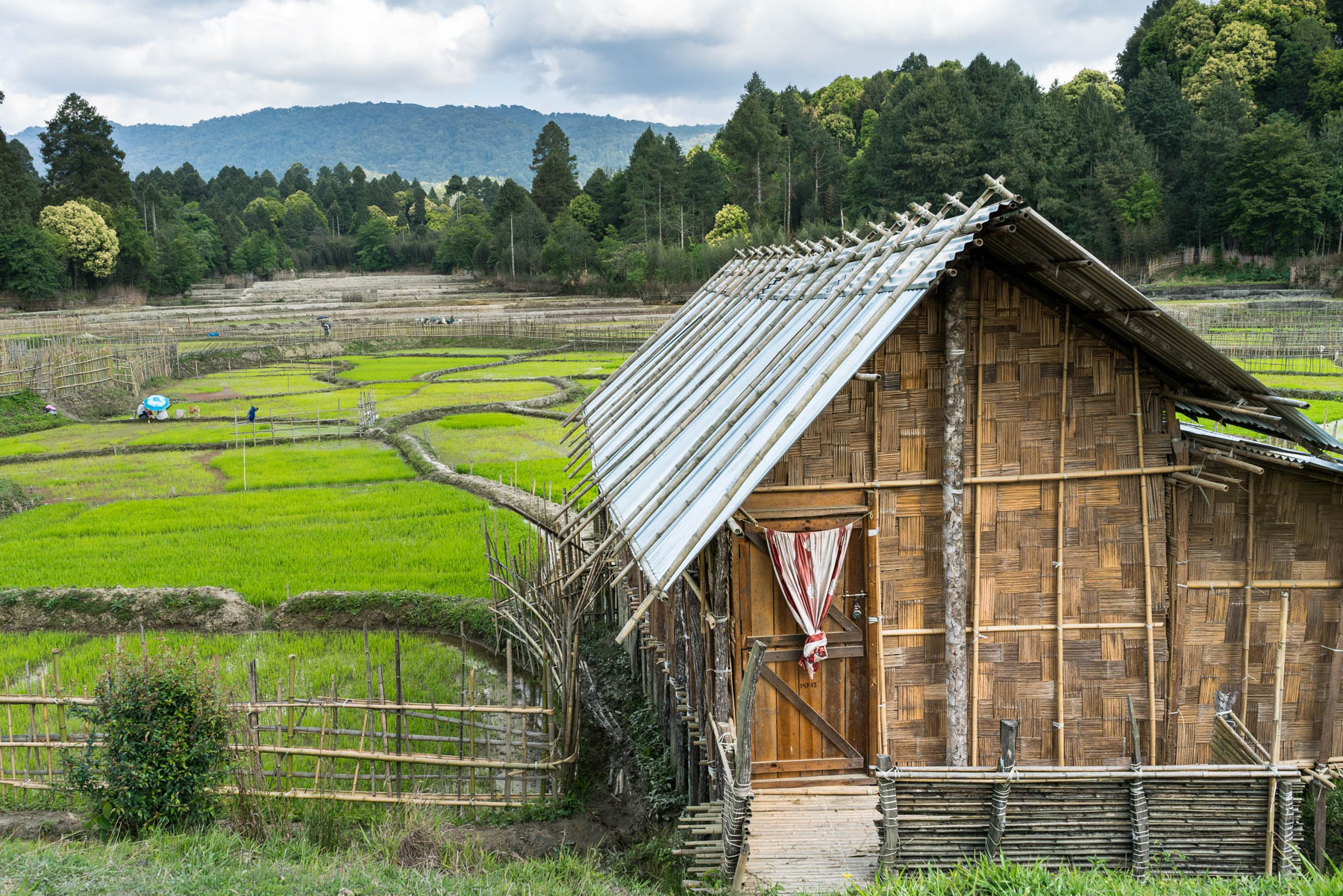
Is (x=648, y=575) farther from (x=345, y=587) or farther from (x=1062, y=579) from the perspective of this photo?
(x=345, y=587)

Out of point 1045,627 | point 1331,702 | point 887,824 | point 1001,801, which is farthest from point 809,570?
point 1331,702

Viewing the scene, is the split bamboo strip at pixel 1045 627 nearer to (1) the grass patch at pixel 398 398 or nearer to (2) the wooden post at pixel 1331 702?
(2) the wooden post at pixel 1331 702

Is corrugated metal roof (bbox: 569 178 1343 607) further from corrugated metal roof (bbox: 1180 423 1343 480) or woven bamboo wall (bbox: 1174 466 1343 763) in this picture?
woven bamboo wall (bbox: 1174 466 1343 763)

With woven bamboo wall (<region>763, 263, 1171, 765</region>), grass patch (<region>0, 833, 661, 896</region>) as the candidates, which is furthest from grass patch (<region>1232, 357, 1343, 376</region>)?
grass patch (<region>0, 833, 661, 896</region>)

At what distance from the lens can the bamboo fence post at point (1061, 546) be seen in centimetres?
858

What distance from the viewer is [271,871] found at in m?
7.15

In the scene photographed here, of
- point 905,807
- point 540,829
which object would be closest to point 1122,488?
point 905,807

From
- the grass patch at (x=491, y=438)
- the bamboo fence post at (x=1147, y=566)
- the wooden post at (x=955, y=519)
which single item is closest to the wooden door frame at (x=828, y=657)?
the wooden post at (x=955, y=519)

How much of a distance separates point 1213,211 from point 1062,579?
56152mm

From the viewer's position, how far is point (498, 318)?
6512 centimetres

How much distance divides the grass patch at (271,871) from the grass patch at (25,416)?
28620 mm

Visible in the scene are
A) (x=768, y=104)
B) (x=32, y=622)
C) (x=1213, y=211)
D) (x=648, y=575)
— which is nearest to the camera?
(x=648, y=575)

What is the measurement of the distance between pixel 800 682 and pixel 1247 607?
4490 mm

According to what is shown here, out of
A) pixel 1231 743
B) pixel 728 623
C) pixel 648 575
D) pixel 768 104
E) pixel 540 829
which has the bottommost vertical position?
pixel 540 829
